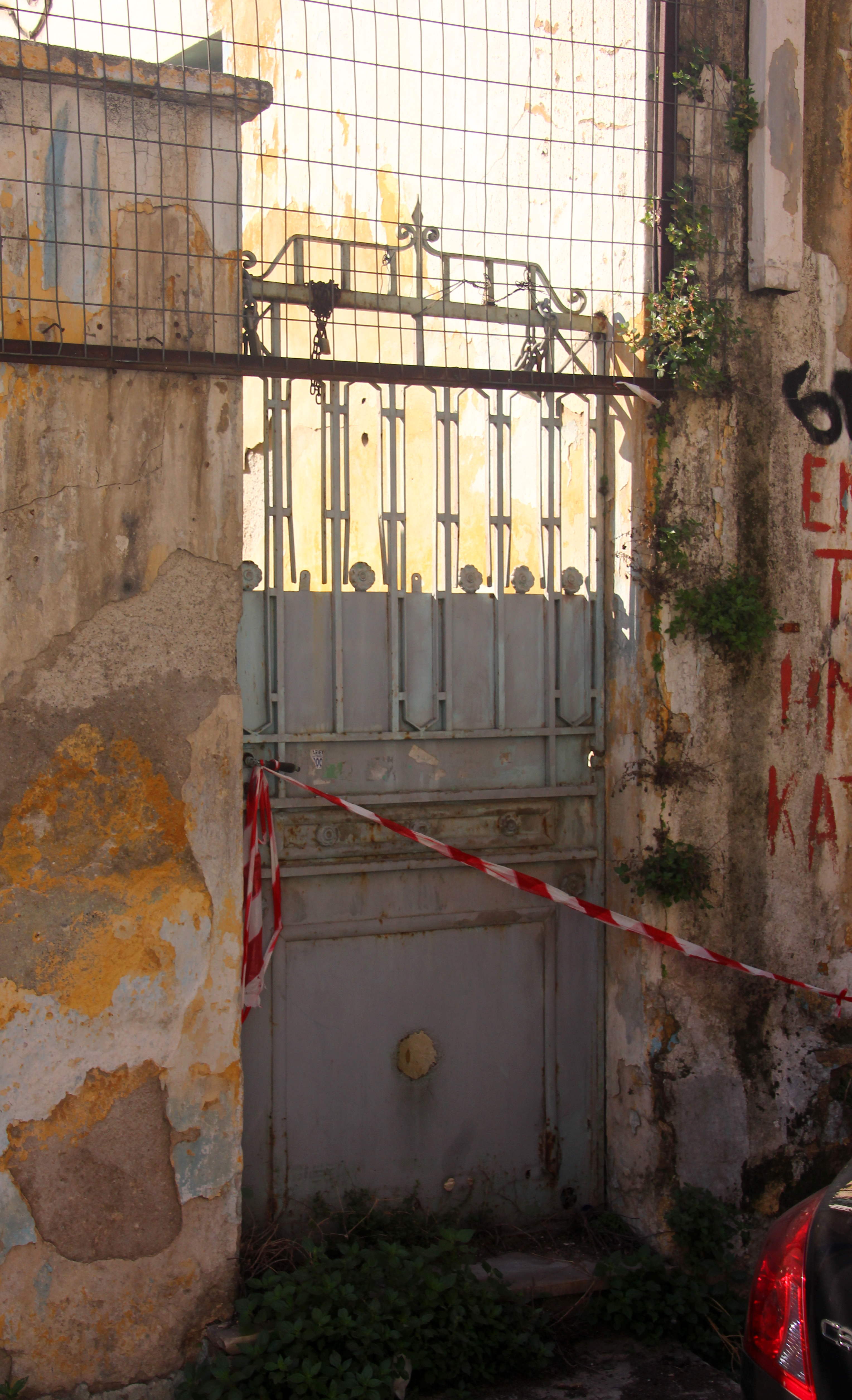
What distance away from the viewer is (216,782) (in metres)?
3.64

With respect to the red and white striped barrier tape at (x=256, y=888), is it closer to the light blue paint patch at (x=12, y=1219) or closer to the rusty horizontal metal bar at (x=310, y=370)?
the light blue paint patch at (x=12, y=1219)

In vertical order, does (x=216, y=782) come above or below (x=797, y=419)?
below

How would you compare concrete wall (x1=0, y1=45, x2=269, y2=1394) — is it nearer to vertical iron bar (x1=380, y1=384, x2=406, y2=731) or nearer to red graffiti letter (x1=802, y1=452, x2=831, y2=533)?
vertical iron bar (x1=380, y1=384, x2=406, y2=731)

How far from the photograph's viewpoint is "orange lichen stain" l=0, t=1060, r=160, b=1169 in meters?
3.40

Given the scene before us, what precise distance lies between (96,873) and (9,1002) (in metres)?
0.45

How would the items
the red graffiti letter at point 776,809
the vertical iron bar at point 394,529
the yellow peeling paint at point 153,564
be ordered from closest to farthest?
the yellow peeling paint at point 153,564 → the vertical iron bar at point 394,529 → the red graffiti letter at point 776,809

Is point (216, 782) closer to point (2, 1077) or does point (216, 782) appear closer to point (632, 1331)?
point (2, 1077)

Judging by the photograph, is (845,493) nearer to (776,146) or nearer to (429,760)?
(776,146)

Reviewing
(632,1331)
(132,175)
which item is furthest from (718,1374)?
(132,175)

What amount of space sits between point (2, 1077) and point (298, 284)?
2.89m

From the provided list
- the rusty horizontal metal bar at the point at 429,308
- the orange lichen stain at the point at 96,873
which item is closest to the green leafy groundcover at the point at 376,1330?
the orange lichen stain at the point at 96,873

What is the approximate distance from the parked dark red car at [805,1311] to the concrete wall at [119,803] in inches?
67.6

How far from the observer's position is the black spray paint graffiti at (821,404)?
4621 mm

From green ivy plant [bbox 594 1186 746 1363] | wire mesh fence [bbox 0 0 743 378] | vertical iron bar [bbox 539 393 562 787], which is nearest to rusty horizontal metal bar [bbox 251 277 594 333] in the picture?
wire mesh fence [bbox 0 0 743 378]
